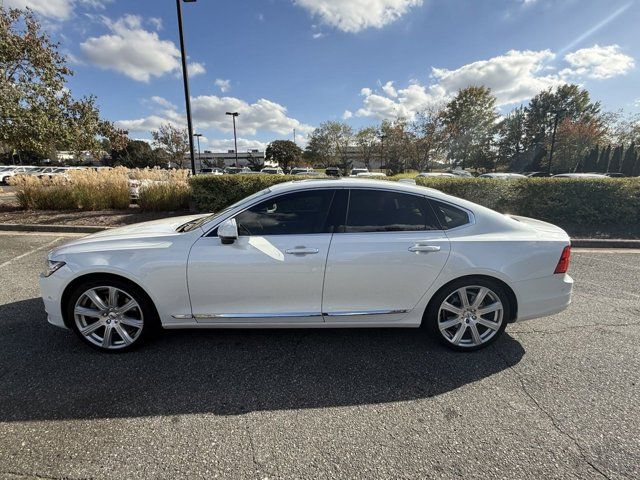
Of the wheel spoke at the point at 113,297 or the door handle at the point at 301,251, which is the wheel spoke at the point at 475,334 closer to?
the door handle at the point at 301,251

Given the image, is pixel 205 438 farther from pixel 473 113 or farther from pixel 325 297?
pixel 473 113

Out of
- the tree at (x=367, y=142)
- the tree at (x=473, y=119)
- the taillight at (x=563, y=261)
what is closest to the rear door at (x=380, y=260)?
the taillight at (x=563, y=261)

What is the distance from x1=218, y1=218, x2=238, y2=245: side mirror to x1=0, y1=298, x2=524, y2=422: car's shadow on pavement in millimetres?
1062

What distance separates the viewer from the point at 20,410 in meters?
2.23

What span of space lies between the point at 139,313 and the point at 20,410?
0.96 m

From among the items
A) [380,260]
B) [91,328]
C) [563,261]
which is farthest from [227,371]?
[563,261]

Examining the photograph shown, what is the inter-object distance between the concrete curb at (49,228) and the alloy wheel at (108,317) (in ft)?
20.2

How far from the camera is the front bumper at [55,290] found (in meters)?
2.79

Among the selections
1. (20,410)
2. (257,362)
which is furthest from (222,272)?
(20,410)

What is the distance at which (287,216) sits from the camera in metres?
2.87

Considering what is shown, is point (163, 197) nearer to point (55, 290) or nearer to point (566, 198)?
point (55, 290)

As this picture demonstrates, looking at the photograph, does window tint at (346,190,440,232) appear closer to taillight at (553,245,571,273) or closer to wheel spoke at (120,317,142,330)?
taillight at (553,245,571,273)

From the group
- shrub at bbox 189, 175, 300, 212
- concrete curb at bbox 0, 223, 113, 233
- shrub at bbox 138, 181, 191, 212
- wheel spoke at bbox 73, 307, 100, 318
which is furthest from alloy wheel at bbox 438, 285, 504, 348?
shrub at bbox 138, 181, 191, 212

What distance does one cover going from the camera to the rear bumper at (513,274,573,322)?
2.87 metres
